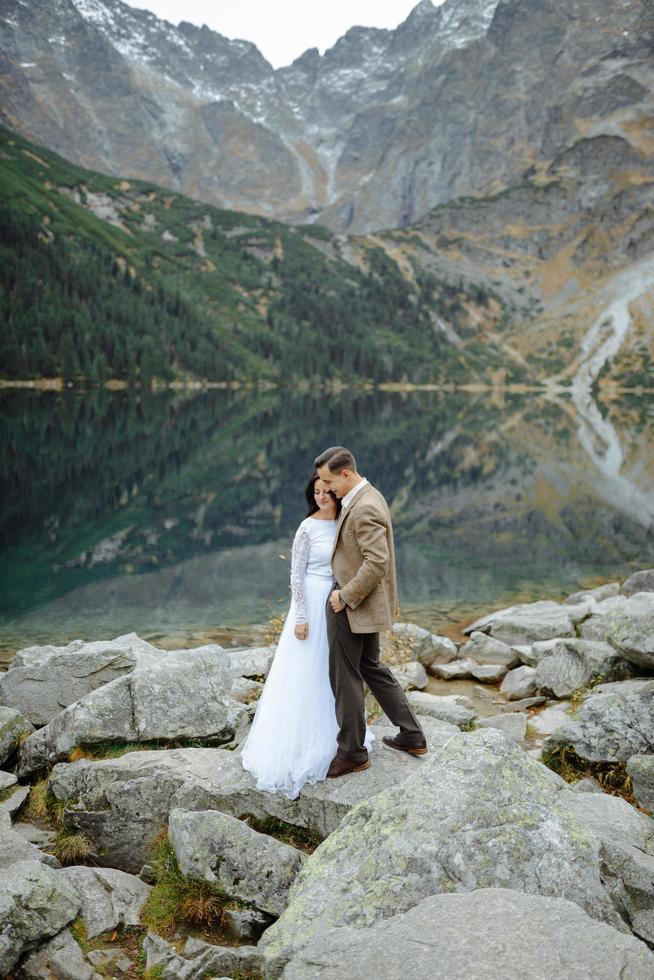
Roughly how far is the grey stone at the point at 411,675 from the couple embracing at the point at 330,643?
7609mm

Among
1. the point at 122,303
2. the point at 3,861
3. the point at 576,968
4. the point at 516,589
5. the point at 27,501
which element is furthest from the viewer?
the point at 122,303

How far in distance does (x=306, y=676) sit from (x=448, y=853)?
9.54 ft

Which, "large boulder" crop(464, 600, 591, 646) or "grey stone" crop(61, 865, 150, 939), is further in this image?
"large boulder" crop(464, 600, 591, 646)

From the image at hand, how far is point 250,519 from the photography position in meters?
40.5

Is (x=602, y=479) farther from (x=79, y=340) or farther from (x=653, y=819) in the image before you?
(x=79, y=340)

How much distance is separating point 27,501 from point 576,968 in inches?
1627

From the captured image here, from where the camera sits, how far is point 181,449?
6756 cm

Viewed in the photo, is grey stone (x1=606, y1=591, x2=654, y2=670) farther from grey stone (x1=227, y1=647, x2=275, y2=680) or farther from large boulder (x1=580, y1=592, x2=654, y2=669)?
grey stone (x1=227, y1=647, x2=275, y2=680)

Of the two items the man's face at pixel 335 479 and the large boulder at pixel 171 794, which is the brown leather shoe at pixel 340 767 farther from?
the man's face at pixel 335 479

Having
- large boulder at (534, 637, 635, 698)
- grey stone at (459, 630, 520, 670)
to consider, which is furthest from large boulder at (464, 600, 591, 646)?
large boulder at (534, 637, 635, 698)

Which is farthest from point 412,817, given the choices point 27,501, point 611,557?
point 27,501

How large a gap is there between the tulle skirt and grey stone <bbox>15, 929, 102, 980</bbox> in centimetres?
232

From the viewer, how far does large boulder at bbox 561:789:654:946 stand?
6215 mm

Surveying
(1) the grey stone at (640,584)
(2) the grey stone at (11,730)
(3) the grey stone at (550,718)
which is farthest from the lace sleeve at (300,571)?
(1) the grey stone at (640,584)
